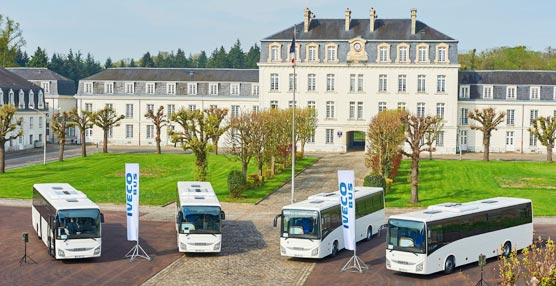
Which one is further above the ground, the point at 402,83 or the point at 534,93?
the point at 402,83

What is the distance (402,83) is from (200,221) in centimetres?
5796

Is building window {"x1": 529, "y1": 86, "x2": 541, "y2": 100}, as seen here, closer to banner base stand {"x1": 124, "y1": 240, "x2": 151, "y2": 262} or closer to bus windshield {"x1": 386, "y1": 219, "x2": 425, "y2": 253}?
bus windshield {"x1": 386, "y1": 219, "x2": 425, "y2": 253}

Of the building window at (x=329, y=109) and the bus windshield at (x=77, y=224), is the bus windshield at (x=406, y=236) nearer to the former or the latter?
the bus windshield at (x=77, y=224)

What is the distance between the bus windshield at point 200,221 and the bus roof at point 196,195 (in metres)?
0.54

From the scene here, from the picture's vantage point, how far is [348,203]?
33094 millimetres

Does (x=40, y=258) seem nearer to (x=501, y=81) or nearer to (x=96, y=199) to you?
(x=96, y=199)

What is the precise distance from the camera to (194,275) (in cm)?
3189

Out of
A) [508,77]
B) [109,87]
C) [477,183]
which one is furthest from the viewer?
[109,87]

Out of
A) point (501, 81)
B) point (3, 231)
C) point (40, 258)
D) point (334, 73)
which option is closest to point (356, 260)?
point (40, 258)

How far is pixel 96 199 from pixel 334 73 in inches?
1697

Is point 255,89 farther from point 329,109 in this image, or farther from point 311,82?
point 329,109

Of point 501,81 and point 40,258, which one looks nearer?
point 40,258

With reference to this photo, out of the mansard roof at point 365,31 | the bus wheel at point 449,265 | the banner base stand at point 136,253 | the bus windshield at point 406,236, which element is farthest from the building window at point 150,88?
the bus wheel at point 449,265

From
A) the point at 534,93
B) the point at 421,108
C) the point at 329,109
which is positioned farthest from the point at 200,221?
the point at 534,93
